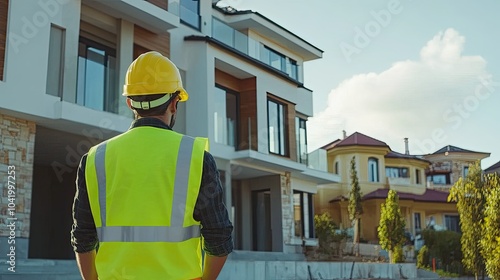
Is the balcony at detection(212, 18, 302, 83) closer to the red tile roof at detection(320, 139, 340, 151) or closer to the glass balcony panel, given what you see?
the glass balcony panel

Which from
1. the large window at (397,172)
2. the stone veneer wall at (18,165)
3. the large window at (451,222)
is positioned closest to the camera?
the stone veneer wall at (18,165)

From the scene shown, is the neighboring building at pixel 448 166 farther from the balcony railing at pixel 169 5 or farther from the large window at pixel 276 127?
the balcony railing at pixel 169 5

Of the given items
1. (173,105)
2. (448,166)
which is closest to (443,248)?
(448,166)

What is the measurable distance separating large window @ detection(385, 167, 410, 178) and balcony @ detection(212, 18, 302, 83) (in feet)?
62.3

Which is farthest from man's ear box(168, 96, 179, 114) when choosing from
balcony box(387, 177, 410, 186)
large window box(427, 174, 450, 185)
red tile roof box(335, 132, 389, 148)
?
large window box(427, 174, 450, 185)

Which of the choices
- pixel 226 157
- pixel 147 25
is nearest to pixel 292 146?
pixel 226 157

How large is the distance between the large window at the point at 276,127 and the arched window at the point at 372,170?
18296 mm

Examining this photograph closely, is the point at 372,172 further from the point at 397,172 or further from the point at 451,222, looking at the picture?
the point at 451,222

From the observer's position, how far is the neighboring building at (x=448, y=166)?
1774 inches

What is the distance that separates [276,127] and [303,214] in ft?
12.5

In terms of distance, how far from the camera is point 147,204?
1994mm

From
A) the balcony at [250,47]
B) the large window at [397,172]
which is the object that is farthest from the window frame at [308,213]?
the large window at [397,172]

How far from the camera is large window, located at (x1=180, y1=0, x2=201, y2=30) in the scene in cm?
1778

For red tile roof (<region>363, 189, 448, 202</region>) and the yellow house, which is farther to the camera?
the yellow house
